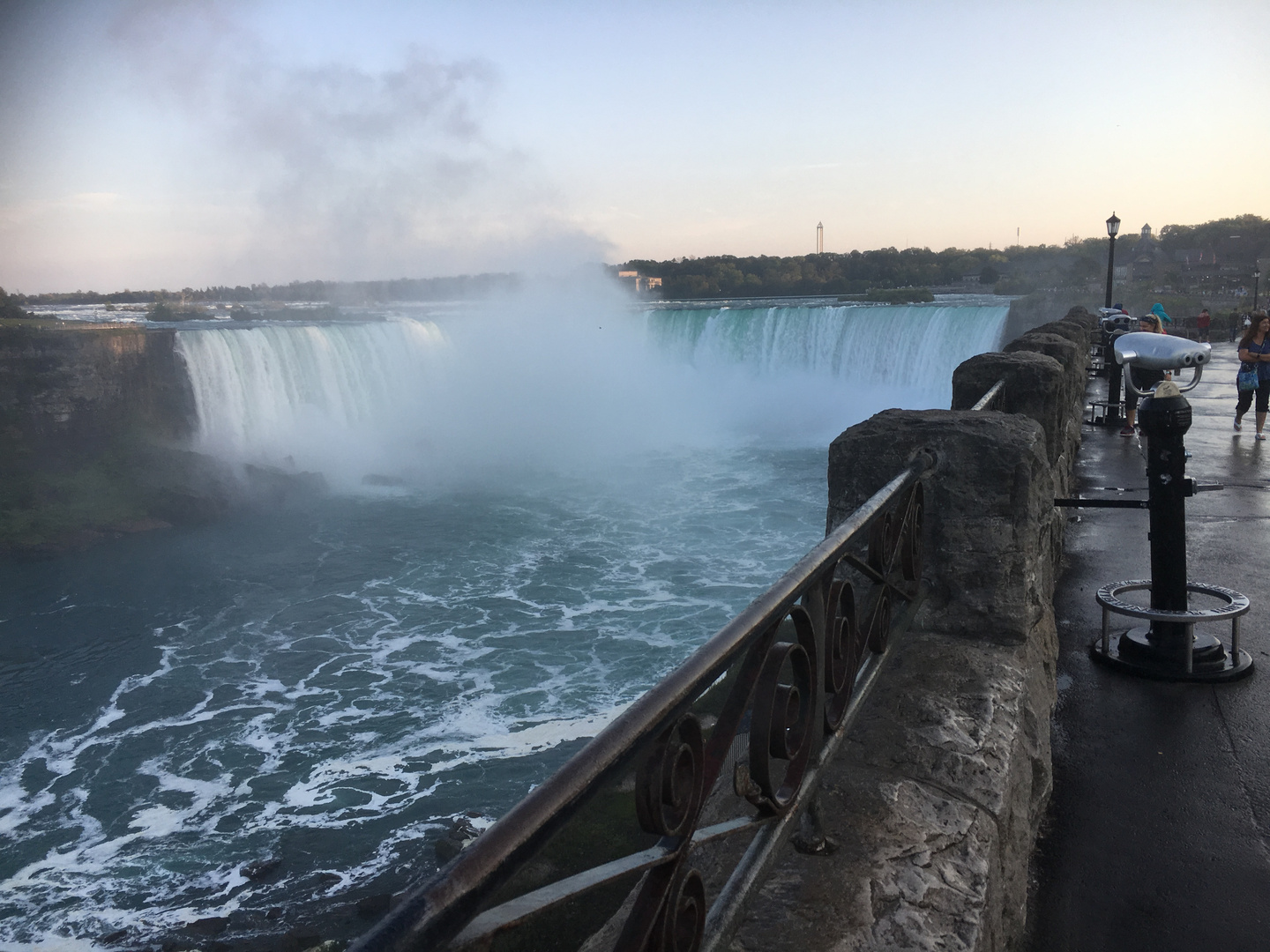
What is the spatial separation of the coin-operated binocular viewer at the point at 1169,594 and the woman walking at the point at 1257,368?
7.15 meters

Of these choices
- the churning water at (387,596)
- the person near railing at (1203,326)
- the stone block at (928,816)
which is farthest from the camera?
the person near railing at (1203,326)

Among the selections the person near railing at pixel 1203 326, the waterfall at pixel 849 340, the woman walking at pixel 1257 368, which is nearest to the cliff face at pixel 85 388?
the waterfall at pixel 849 340

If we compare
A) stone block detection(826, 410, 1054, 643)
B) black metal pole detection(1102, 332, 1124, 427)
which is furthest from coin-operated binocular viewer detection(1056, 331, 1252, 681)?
black metal pole detection(1102, 332, 1124, 427)

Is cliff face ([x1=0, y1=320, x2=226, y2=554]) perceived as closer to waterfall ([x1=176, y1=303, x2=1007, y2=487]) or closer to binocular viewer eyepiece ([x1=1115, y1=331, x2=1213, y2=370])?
waterfall ([x1=176, y1=303, x2=1007, y2=487])

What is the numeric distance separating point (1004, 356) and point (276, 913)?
8360 mm

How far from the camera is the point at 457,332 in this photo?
4169cm

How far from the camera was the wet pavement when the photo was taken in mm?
2422

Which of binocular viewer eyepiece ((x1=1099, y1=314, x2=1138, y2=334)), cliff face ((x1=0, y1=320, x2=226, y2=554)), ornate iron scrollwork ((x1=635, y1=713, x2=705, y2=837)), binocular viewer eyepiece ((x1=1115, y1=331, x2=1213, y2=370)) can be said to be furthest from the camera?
cliff face ((x1=0, y1=320, x2=226, y2=554))

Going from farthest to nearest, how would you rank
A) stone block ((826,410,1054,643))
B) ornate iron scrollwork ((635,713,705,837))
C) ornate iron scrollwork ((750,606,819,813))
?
stone block ((826,410,1054,643)) < ornate iron scrollwork ((750,606,819,813)) < ornate iron scrollwork ((635,713,705,837))

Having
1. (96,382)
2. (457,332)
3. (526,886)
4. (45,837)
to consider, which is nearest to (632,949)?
(526,886)

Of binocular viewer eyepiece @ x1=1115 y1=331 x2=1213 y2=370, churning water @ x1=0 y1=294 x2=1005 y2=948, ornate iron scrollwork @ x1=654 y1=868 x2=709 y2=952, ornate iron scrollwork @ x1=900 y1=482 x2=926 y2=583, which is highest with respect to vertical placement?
binocular viewer eyepiece @ x1=1115 y1=331 x2=1213 y2=370

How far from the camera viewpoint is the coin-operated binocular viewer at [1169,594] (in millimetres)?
3729

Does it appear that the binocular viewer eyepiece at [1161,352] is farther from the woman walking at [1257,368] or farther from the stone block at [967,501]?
the woman walking at [1257,368]

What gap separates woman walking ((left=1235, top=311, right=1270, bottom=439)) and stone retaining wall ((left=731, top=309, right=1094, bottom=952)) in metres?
8.03
